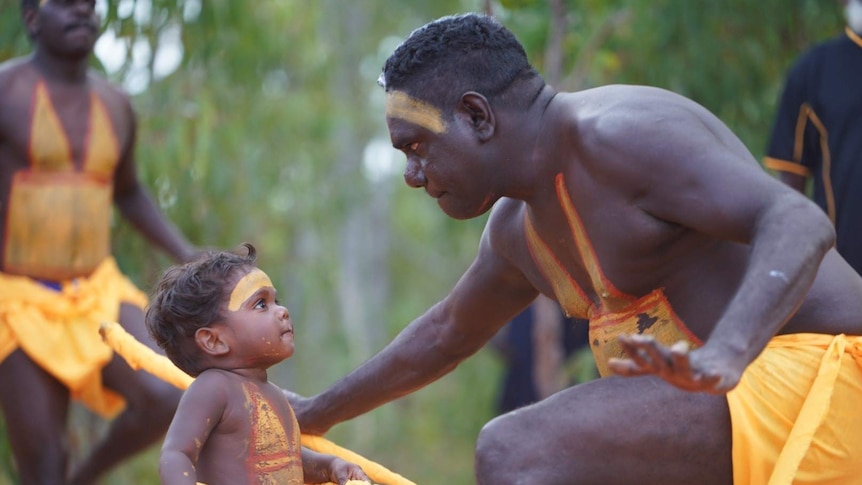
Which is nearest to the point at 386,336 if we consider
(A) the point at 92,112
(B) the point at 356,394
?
(A) the point at 92,112

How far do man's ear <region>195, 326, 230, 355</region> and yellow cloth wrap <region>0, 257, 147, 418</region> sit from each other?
200cm

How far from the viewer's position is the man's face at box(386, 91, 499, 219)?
294 centimetres

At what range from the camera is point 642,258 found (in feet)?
9.24

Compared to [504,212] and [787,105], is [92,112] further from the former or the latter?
[787,105]

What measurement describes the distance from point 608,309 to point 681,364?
806 millimetres

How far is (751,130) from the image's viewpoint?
7.39 meters

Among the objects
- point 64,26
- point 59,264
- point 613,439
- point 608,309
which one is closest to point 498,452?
point 613,439

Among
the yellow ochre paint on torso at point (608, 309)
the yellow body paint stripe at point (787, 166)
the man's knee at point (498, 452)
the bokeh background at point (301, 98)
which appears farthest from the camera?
the bokeh background at point (301, 98)

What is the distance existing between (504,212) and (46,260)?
7.65ft

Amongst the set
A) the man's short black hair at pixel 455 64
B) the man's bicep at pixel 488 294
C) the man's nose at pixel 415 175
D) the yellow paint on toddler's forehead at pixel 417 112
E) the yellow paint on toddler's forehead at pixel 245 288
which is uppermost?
the man's short black hair at pixel 455 64

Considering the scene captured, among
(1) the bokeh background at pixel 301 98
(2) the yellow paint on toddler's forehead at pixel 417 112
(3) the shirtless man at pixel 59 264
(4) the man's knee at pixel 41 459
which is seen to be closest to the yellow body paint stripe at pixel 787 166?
(1) the bokeh background at pixel 301 98

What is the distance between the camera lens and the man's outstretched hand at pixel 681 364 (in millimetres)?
2150

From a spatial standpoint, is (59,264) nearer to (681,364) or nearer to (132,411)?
(132,411)

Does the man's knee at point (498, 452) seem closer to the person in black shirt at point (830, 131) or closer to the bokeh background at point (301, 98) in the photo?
the person in black shirt at point (830, 131)
